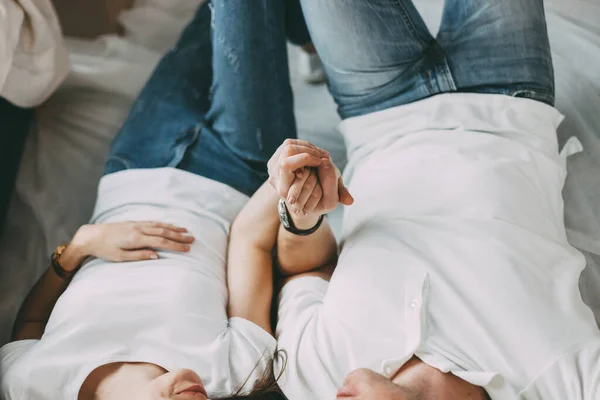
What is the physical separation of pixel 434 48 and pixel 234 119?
1.13 feet

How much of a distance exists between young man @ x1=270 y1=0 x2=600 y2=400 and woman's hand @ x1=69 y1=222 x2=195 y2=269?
15 centimetres

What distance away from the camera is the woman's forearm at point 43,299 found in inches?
35.7

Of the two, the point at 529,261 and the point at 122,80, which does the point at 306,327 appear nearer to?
the point at 529,261

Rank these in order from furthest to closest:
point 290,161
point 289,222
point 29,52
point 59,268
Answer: point 29,52 → point 59,268 → point 289,222 → point 290,161

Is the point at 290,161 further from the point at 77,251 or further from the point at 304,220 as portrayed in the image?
the point at 77,251

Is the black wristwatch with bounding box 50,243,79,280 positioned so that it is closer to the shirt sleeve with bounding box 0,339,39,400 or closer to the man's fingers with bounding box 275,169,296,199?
the shirt sleeve with bounding box 0,339,39,400

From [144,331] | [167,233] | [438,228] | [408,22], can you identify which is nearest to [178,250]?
[167,233]

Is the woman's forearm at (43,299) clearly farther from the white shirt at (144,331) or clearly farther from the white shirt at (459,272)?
the white shirt at (459,272)

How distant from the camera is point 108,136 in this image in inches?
48.3

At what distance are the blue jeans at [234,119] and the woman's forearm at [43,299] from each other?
178 millimetres

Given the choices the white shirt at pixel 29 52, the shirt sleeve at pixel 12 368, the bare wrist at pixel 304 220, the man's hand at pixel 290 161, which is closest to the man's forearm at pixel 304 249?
the bare wrist at pixel 304 220

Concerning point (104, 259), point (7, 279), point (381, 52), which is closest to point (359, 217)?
point (381, 52)

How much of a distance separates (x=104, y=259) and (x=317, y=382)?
14.4 inches

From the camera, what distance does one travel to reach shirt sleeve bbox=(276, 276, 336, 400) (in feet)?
2.50
